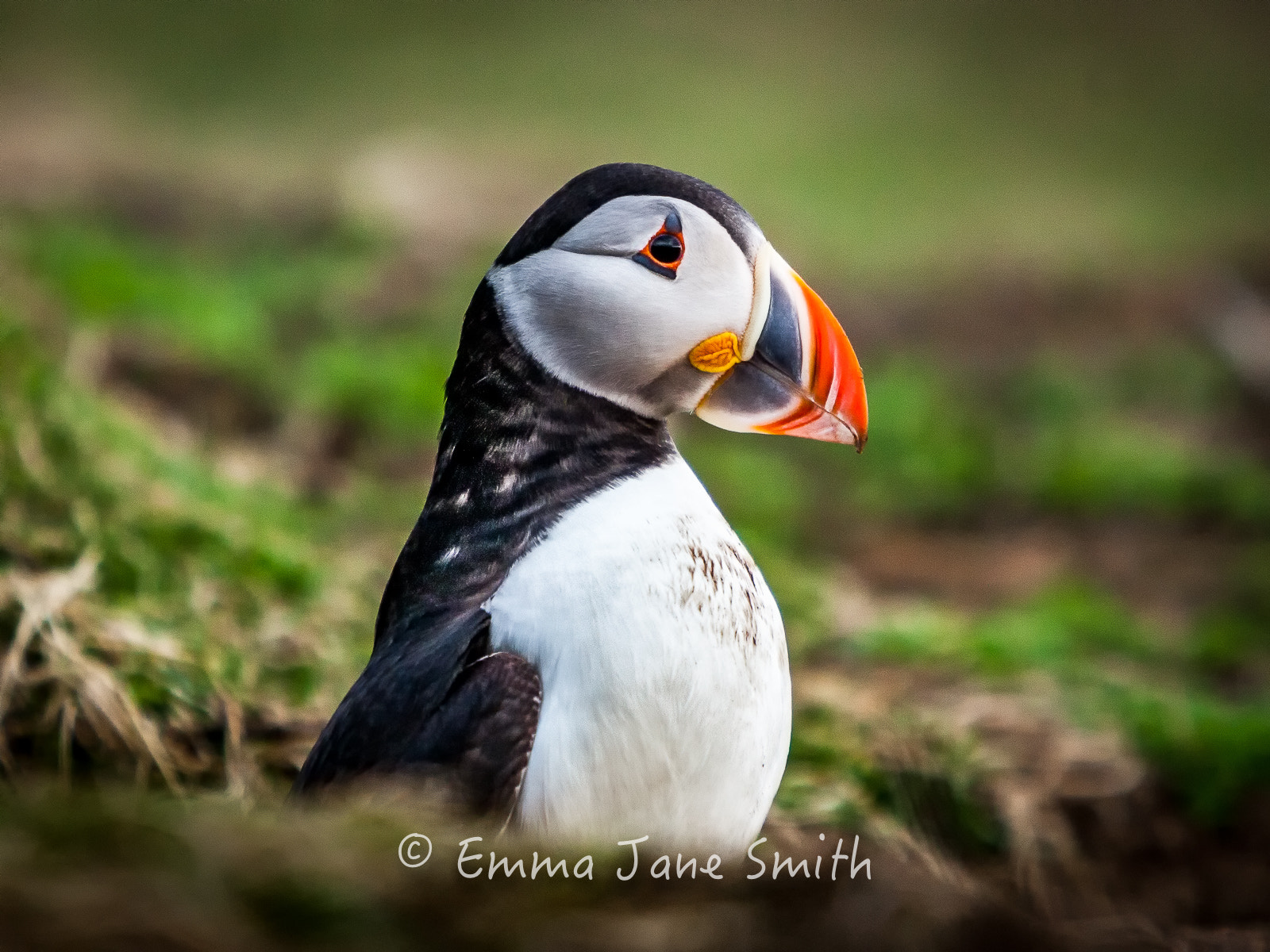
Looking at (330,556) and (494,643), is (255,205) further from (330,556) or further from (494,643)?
(494,643)

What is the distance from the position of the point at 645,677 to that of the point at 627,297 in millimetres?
690

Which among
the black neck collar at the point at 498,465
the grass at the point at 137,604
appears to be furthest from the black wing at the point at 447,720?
the grass at the point at 137,604

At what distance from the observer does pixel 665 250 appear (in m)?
2.32

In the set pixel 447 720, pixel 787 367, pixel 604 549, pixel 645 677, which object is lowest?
pixel 447 720

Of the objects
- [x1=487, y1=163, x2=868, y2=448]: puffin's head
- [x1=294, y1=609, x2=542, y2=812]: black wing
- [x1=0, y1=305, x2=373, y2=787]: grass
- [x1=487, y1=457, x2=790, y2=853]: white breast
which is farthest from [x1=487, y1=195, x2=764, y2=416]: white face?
[x1=0, y1=305, x2=373, y2=787]: grass

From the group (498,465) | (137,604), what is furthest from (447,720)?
(137,604)

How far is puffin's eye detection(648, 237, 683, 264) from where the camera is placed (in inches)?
91.0

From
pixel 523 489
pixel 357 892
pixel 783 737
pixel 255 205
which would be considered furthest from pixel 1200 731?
pixel 255 205

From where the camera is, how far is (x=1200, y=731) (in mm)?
4305

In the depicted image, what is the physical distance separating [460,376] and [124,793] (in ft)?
3.95

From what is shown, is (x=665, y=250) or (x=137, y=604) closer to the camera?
(x=665, y=250)

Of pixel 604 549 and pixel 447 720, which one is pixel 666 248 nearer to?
pixel 604 549

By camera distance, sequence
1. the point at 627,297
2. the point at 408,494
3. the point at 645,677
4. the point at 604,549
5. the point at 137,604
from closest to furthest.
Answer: the point at 645,677 < the point at 604,549 < the point at 627,297 < the point at 137,604 < the point at 408,494

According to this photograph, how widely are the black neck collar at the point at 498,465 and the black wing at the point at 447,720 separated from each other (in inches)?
4.9
